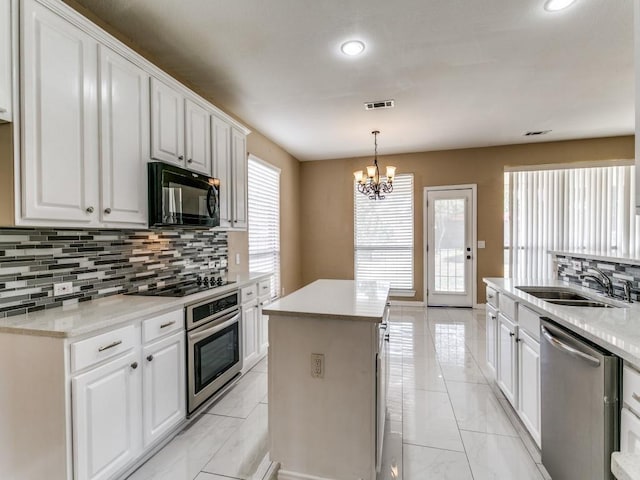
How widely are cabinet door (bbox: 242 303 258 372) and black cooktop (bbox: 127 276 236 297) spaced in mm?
346

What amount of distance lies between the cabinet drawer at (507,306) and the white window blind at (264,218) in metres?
2.91

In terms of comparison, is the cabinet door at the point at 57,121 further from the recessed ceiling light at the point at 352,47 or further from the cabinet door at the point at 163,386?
the recessed ceiling light at the point at 352,47

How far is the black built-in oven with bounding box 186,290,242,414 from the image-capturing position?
2186 millimetres

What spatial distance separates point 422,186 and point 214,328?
4479 mm

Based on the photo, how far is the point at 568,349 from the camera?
1.47 metres

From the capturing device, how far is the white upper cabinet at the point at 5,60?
1.37 metres

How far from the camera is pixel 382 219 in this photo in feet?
19.5

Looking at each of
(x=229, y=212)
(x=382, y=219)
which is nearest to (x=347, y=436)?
(x=229, y=212)

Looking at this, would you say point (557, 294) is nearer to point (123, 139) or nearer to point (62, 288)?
point (123, 139)

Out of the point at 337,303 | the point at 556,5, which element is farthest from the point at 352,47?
the point at 337,303

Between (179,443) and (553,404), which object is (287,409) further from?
(553,404)

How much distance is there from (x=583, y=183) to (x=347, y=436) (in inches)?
221

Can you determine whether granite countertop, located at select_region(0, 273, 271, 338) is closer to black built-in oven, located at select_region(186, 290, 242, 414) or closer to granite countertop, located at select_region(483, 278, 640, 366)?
black built-in oven, located at select_region(186, 290, 242, 414)

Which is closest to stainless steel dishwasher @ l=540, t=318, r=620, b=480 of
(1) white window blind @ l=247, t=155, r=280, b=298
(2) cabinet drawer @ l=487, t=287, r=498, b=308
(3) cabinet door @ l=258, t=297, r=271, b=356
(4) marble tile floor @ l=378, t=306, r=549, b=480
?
(4) marble tile floor @ l=378, t=306, r=549, b=480
